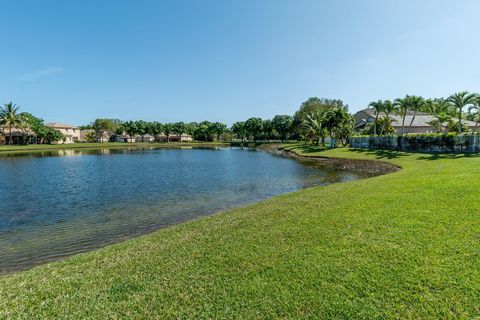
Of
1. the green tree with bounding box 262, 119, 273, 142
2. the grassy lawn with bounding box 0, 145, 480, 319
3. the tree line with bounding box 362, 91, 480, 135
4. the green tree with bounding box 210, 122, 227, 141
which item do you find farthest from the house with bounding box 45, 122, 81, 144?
the grassy lawn with bounding box 0, 145, 480, 319

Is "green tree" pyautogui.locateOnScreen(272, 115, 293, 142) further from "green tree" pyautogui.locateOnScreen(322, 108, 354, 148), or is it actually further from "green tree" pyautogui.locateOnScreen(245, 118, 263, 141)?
"green tree" pyautogui.locateOnScreen(322, 108, 354, 148)

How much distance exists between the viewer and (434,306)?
4.70m

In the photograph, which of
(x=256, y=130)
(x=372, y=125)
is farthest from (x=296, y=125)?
(x=372, y=125)

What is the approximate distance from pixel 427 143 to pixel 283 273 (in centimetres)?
3919

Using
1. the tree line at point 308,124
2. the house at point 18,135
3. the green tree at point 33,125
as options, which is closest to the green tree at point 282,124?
the tree line at point 308,124

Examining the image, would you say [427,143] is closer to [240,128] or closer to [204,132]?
[240,128]

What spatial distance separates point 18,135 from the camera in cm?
9112

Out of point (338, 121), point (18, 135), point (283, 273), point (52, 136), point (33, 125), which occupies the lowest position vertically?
point (283, 273)

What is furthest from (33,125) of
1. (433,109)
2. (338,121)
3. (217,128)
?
(433,109)

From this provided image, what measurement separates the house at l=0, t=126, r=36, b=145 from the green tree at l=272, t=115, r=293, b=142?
85.9m

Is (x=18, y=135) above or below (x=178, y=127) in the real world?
below

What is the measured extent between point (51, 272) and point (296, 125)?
90324 millimetres

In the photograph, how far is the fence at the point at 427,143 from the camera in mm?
31094

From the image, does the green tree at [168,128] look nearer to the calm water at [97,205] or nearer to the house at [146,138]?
the house at [146,138]
